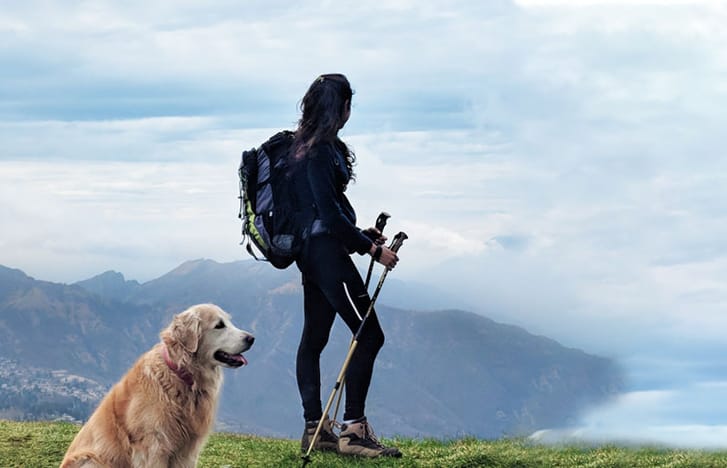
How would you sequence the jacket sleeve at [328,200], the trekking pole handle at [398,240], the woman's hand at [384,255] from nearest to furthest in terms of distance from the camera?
the jacket sleeve at [328,200], the woman's hand at [384,255], the trekking pole handle at [398,240]

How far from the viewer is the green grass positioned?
A: 9.44m

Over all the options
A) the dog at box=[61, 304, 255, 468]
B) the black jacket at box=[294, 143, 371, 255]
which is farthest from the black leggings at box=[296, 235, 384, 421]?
the dog at box=[61, 304, 255, 468]

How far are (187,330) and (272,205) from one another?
5.90 ft

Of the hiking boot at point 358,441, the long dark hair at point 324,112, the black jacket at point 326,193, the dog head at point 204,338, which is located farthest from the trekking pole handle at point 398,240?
the dog head at point 204,338

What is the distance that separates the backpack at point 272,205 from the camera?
896 cm

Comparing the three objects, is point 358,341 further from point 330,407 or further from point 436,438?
point 436,438

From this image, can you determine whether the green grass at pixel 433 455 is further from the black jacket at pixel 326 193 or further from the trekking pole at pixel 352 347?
the black jacket at pixel 326 193

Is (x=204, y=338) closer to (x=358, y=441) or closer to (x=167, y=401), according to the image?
(x=167, y=401)

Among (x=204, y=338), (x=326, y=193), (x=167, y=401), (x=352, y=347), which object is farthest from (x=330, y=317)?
(x=167, y=401)

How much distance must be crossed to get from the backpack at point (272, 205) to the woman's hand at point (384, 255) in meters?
0.71

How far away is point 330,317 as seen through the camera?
9492 mm

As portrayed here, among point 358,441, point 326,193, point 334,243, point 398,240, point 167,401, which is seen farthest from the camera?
point 358,441

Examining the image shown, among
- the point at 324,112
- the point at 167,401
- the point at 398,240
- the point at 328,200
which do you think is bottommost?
Result: the point at 167,401

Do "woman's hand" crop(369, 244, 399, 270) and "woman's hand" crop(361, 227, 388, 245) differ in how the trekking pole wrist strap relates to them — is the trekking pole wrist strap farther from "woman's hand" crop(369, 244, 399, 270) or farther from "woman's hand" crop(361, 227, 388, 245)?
"woman's hand" crop(361, 227, 388, 245)
